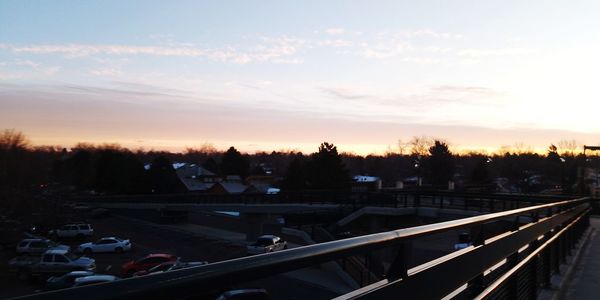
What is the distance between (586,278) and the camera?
970 centimetres

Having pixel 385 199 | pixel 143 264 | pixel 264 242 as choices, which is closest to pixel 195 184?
pixel 264 242

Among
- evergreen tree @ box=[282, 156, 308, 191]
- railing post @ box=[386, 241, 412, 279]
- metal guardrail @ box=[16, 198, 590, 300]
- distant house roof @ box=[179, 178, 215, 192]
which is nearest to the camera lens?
metal guardrail @ box=[16, 198, 590, 300]

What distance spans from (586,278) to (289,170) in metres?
56.7

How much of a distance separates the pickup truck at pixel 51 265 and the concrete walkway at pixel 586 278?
25132mm

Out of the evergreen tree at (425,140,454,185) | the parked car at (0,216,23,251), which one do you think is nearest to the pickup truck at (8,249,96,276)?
the parked car at (0,216,23,251)

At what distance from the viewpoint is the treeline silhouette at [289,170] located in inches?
2255

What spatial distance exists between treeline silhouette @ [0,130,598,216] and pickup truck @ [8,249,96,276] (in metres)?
10.3

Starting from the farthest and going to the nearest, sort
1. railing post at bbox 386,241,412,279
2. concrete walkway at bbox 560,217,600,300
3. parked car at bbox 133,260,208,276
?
1. concrete walkway at bbox 560,217,600,300
2. railing post at bbox 386,241,412,279
3. parked car at bbox 133,260,208,276

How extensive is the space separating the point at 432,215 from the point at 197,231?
31.0 m

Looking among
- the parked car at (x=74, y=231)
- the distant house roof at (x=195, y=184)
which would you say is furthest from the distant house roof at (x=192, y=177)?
the parked car at (x=74, y=231)

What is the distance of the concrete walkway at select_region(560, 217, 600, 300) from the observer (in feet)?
26.9

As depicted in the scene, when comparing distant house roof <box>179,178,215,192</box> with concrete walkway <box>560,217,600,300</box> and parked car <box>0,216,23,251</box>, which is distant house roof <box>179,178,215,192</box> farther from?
concrete walkway <box>560,217,600,300</box>

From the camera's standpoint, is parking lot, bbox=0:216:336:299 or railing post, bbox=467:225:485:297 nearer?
railing post, bbox=467:225:485:297

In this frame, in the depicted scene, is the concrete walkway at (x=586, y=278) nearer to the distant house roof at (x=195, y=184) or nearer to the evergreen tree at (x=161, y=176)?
the evergreen tree at (x=161, y=176)
